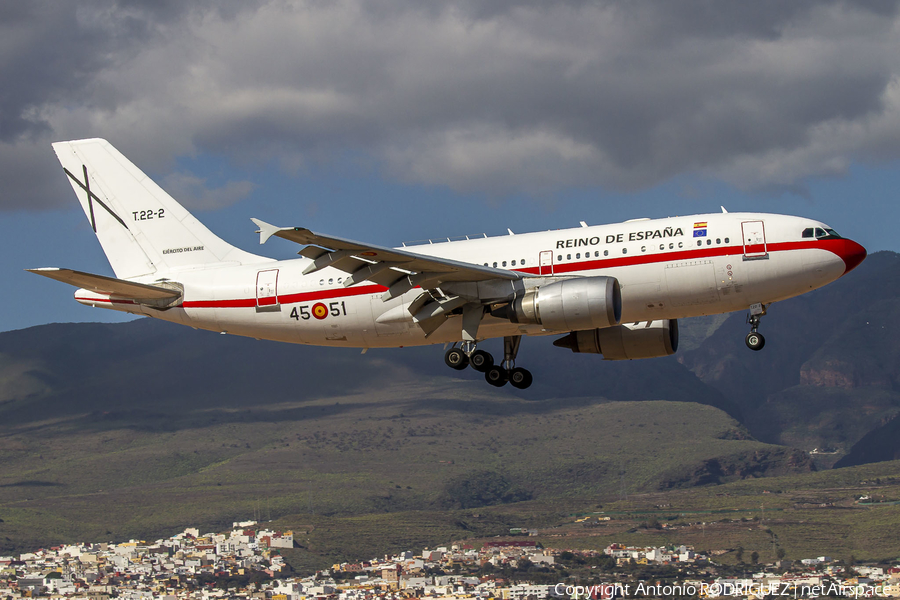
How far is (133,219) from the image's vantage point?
5484 cm

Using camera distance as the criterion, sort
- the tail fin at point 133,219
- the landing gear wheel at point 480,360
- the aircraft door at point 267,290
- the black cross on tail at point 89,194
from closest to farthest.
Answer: the landing gear wheel at point 480,360
the aircraft door at point 267,290
the tail fin at point 133,219
the black cross on tail at point 89,194

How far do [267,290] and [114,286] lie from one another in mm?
6577

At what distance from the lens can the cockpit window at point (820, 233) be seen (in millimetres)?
43750

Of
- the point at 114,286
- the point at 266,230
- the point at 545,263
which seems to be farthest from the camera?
the point at 114,286

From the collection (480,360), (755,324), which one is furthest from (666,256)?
(480,360)

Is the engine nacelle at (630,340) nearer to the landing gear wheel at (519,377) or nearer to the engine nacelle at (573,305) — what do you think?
the landing gear wheel at (519,377)

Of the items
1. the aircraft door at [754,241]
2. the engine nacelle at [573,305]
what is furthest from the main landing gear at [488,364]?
the aircraft door at [754,241]

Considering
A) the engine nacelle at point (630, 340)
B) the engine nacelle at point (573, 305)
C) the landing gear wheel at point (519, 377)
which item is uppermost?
the engine nacelle at point (573, 305)

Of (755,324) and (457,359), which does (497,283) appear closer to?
(457,359)

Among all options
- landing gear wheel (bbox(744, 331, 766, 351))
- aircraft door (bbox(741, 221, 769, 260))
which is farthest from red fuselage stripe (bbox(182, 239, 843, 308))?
landing gear wheel (bbox(744, 331, 766, 351))

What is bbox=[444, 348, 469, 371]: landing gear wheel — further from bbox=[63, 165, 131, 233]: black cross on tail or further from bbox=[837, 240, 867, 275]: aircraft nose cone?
bbox=[63, 165, 131, 233]: black cross on tail

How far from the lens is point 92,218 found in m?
55.5

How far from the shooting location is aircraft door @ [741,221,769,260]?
43500 mm

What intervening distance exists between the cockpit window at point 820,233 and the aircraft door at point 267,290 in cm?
2209
